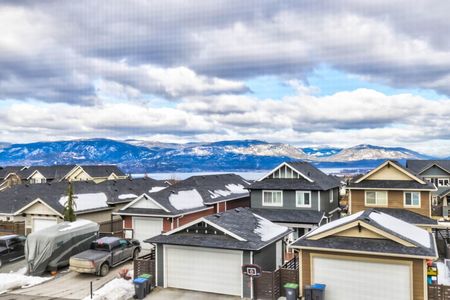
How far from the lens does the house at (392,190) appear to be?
34875 mm

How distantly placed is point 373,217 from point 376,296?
411cm

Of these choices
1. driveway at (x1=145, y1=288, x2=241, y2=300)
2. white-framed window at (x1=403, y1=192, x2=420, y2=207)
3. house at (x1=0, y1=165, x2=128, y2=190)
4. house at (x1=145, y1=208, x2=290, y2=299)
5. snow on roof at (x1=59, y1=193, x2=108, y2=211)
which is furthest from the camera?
house at (x1=0, y1=165, x2=128, y2=190)

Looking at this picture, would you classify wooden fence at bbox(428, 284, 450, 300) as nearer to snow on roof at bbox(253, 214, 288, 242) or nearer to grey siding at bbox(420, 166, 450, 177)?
snow on roof at bbox(253, 214, 288, 242)

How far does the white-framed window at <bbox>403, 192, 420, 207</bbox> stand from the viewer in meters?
35.2

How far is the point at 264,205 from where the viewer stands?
36906 mm

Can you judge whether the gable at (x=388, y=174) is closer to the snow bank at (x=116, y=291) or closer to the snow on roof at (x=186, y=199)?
the snow on roof at (x=186, y=199)

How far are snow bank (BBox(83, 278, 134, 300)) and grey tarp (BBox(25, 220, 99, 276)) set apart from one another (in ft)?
19.6

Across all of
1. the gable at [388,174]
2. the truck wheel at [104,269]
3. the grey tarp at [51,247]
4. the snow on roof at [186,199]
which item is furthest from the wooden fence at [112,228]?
the gable at [388,174]

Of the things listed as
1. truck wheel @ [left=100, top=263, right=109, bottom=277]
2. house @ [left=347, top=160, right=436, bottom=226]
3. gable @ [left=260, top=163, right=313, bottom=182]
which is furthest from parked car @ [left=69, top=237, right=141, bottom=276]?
house @ [left=347, top=160, right=436, bottom=226]

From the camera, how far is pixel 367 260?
59.7ft

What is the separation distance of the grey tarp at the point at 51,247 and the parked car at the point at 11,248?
4.43 metres

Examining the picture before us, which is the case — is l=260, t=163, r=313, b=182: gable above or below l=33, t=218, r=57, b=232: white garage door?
above

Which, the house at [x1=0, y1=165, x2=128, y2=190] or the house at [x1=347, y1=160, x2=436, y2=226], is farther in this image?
the house at [x1=0, y1=165, x2=128, y2=190]

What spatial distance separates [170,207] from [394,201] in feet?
68.2
